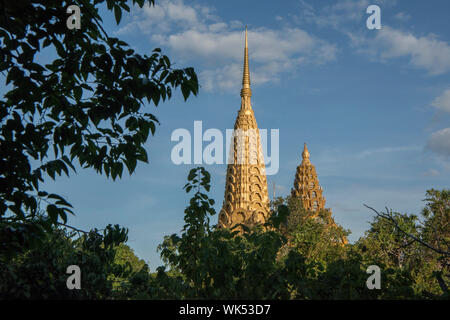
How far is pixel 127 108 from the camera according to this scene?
5.45m

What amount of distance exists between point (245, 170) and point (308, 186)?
12098mm

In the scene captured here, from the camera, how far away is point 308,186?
73000 millimetres

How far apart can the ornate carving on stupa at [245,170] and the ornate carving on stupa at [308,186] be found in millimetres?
7133

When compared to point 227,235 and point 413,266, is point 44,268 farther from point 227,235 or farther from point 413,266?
point 413,266

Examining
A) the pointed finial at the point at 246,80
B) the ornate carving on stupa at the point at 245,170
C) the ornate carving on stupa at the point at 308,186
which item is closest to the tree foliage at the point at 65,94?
the ornate carving on stupa at the point at 245,170

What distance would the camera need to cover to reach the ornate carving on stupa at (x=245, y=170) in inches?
2611

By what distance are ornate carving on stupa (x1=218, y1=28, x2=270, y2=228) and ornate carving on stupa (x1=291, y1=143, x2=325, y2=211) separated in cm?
713

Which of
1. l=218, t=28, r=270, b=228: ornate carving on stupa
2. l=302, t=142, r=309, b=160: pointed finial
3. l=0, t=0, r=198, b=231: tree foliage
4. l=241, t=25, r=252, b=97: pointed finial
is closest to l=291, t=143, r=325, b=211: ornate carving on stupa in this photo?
l=302, t=142, r=309, b=160: pointed finial

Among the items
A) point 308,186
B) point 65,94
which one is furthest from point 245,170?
point 65,94

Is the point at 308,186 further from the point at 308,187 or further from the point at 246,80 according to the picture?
the point at 246,80

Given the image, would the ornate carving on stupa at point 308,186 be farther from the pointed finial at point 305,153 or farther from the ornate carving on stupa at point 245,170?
the ornate carving on stupa at point 245,170
